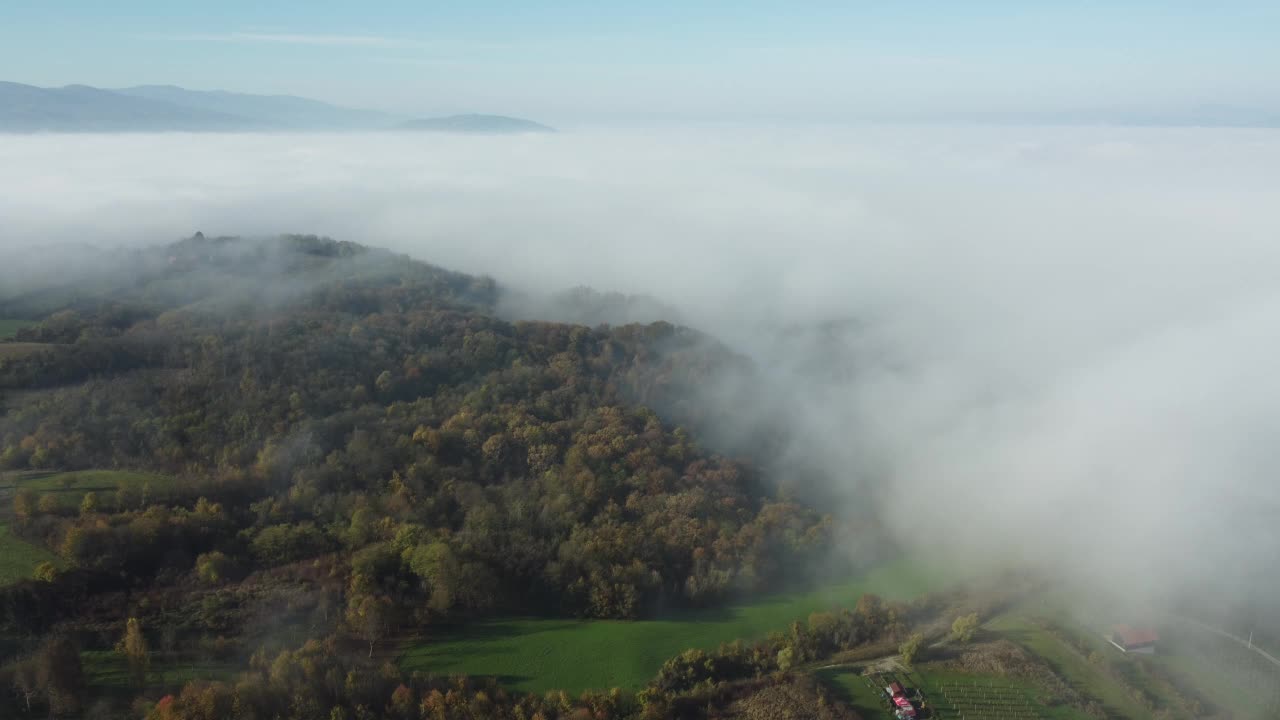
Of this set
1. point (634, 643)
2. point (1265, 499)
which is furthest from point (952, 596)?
point (1265, 499)

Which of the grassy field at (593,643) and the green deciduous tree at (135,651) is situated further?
the grassy field at (593,643)

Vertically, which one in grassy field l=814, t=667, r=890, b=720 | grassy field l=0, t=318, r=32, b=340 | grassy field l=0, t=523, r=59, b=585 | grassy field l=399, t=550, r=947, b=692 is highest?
grassy field l=0, t=318, r=32, b=340

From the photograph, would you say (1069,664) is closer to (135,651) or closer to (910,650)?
(910,650)

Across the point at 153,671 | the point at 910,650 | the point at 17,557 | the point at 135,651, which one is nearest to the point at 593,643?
the point at 910,650

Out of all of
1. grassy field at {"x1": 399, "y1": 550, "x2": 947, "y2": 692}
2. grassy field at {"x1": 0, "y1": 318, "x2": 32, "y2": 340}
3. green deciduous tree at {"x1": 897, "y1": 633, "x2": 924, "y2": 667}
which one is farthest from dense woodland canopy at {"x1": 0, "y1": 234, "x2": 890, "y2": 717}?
green deciduous tree at {"x1": 897, "y1": 633, "x2": 924, "y2": 667}

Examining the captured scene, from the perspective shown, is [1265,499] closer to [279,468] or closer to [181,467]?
[279,468]

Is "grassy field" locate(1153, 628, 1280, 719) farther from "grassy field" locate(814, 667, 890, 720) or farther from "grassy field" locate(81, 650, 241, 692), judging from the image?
"grassy field" locate(81, 650, 241, 692)

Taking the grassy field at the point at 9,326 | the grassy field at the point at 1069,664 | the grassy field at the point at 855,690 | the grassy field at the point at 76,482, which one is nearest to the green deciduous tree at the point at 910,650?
the grassy field at the point at 855,690

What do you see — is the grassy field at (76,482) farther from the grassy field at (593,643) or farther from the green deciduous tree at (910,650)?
the green deciduous tree at (910,650)
